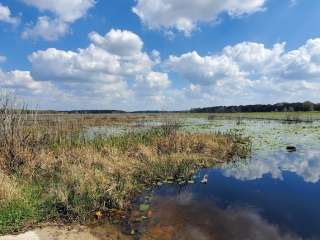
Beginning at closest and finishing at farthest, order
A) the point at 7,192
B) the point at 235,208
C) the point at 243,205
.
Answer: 1. the point at 7,192
2. the point at 235,208
3. the point at 243,205

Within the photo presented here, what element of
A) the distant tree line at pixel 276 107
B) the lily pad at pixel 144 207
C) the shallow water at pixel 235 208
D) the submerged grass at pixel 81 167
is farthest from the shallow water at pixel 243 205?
the distant tree line at pixel 276 107

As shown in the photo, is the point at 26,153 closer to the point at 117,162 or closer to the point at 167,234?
the point at 117,162

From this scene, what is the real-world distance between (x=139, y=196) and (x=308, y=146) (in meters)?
15.6

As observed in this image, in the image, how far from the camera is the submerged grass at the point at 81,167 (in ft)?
25.4

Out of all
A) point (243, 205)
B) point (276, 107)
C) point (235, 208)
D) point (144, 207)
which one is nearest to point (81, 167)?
point (144, 207)

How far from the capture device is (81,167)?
1070 cm

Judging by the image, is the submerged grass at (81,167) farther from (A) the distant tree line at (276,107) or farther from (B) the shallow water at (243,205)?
(A) the distant tree line at (276,107)

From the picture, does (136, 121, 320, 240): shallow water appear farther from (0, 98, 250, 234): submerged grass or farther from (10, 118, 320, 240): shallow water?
(0, 98, 250, 234): submerged grass

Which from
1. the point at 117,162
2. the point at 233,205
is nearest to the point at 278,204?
the point at 233,205

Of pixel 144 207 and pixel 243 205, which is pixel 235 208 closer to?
pixel 243 205

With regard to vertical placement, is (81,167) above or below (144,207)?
above

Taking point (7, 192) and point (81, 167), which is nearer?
point (7, 192)

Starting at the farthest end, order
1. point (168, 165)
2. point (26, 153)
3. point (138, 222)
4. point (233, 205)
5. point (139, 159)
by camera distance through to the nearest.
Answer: point (139, 159), point (168, 165), point (26, 153), point (233, 205), point (138, 222)

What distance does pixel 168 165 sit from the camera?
1311 centimetres
